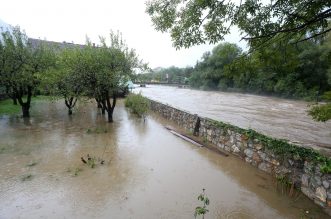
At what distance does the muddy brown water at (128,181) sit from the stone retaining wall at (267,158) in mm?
284

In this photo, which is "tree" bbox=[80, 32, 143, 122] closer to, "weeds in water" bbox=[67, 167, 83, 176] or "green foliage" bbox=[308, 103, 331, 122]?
"weeds in water" bbox=[67, 167, 83, 176]

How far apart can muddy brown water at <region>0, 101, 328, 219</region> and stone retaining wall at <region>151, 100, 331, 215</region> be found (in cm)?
28

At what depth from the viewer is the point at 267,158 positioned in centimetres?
725

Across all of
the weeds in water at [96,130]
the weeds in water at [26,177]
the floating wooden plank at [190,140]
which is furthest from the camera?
the weeds in water at [96,130]

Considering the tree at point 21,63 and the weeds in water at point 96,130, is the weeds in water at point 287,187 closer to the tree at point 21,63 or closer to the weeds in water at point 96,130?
the weeds in water at point 96,130

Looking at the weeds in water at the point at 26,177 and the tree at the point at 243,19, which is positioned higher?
the tree at the point at 243,19

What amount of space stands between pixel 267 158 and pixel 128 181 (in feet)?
14.0

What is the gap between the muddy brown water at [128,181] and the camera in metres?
5.35

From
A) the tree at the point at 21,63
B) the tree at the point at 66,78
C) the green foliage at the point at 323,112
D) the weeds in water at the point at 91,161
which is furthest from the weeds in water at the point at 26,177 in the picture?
the tree at the point at 21,63

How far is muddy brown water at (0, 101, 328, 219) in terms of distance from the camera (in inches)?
211

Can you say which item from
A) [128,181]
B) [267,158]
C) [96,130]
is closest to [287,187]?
[267,158]

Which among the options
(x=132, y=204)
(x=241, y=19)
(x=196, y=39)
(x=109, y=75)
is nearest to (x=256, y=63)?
(x=241, y=19)

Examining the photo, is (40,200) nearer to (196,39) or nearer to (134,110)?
(196,39)

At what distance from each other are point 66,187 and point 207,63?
57334 millimetres
